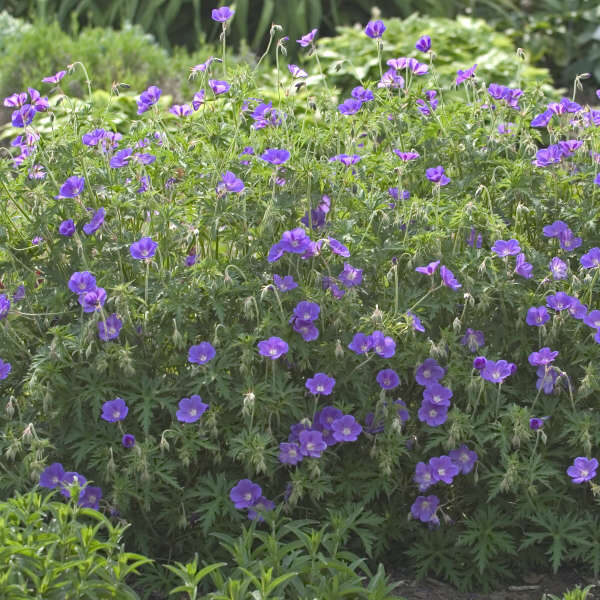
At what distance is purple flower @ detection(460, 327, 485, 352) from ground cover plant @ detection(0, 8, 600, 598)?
0.04 feet

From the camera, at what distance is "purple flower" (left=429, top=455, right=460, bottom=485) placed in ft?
9.09

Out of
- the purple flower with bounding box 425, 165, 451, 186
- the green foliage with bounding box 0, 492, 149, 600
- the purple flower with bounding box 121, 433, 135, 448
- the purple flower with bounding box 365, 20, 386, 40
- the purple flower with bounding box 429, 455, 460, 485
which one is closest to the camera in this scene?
the green foliage with bounding box 0, 492, 149, 600

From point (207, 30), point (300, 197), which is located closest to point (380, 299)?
point (300, 197)

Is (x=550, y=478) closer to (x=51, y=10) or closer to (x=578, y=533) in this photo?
(x=578, y=533)

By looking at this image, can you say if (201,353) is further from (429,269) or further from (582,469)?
(582,469)

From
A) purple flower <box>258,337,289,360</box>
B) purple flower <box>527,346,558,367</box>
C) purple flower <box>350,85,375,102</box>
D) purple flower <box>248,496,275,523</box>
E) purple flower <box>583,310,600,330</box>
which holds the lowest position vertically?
purple flower <box>248,496,275,523</box>

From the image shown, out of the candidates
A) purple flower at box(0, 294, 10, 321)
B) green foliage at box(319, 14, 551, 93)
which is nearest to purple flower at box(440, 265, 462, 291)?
purple flower at box(0, 294, 10, 321)

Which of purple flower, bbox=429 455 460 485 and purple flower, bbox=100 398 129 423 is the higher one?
purple flower, bbox=100 398 129 423

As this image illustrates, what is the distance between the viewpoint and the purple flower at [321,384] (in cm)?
273

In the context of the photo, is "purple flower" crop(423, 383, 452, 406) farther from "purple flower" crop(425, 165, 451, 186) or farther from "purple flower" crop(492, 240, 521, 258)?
"purple flower" crop(425, 165, 451, 186)

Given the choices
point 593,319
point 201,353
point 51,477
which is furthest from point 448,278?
point 51,477

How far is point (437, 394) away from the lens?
2781 millimetres

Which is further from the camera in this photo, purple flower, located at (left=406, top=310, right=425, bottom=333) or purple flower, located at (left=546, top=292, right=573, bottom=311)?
purple flower, located at (left=546, top=292, right=573, bottom=311)

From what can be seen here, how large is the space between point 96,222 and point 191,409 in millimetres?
583
